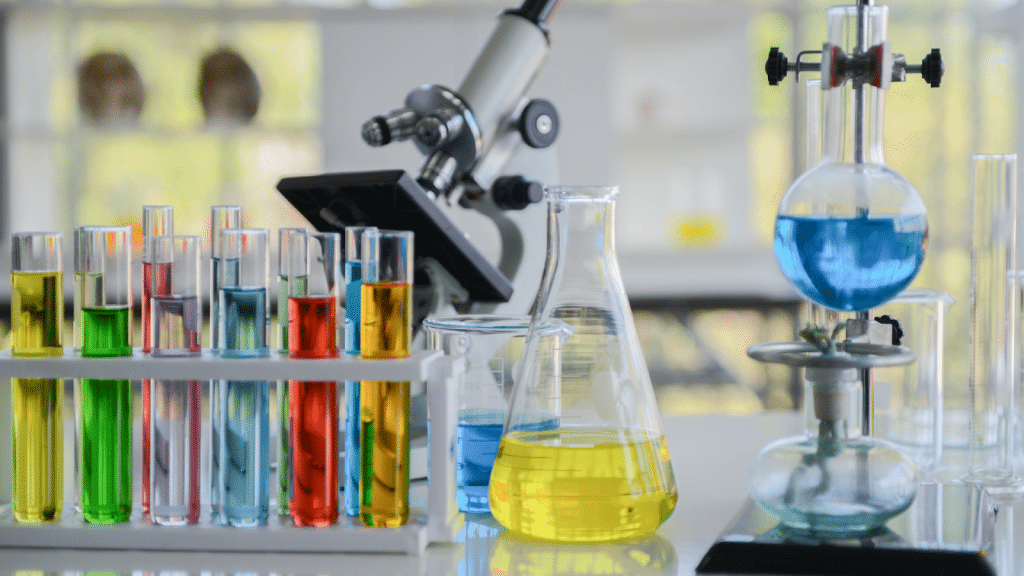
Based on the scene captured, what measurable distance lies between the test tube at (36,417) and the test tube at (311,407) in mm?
174

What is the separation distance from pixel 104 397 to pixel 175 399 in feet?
0.16

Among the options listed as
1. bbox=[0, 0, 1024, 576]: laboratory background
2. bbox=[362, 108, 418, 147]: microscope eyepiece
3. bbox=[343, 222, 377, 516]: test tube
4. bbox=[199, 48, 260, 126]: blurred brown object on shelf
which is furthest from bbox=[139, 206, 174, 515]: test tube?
bbox=[199, 48, 260, 126]: blurred brown object on shelf

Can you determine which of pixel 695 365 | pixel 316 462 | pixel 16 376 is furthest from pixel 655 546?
pixel 695 365

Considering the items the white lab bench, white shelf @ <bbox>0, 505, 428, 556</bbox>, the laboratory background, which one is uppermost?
the laboratory background

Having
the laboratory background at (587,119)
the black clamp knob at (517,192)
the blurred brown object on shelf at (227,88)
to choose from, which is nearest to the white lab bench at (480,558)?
the black clamp knob at (517,192)

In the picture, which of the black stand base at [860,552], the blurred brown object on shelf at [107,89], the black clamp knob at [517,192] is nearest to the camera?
the black stand base at [860,552]

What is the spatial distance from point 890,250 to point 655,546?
0.26 m

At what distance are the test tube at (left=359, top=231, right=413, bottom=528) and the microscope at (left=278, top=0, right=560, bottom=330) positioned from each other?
0.67ft

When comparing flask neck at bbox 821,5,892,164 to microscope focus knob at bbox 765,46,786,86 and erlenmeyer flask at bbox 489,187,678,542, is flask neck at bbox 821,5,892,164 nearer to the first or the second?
microscope focus knob at bbox 765,46,786,86

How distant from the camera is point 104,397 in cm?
75

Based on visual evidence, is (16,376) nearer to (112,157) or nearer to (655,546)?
(655,546)

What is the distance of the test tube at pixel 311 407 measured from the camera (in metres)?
0.73

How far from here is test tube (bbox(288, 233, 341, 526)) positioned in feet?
2.41

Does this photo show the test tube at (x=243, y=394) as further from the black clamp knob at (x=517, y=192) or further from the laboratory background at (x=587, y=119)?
the laboratory background at (x=587, y=119)
